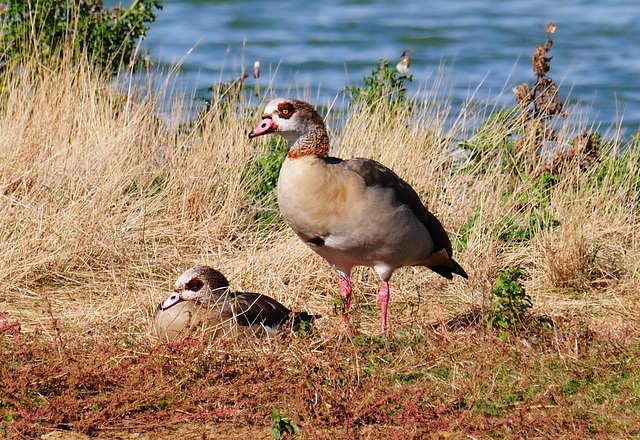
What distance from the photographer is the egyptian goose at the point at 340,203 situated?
17.7ft

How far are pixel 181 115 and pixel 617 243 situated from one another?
4.07m

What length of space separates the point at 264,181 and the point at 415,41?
1469 centimetres

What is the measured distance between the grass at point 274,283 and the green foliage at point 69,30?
307 millimetres

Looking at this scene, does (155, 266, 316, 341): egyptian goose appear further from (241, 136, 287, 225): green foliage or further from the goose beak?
(241, 136, 287, 225): green foliage

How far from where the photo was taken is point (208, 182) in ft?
24.9

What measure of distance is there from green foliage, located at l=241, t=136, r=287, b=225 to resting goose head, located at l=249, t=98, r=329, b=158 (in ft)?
6.87

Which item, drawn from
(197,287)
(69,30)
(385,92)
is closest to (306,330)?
(197,287)

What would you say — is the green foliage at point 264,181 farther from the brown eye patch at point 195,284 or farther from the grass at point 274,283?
the brown eye patch at point 195,284

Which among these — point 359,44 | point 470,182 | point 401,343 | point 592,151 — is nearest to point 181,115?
point 470,182

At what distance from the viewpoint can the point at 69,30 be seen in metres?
9.57

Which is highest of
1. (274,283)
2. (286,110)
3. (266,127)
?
(286,110)

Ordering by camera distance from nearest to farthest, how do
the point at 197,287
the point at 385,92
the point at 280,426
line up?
the point at 280,426 → the point at 197,287 → the point at 385,92

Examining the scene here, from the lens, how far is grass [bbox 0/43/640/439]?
471 cm

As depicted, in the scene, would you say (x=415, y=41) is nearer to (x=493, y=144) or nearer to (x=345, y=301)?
(x=493, y=144)
